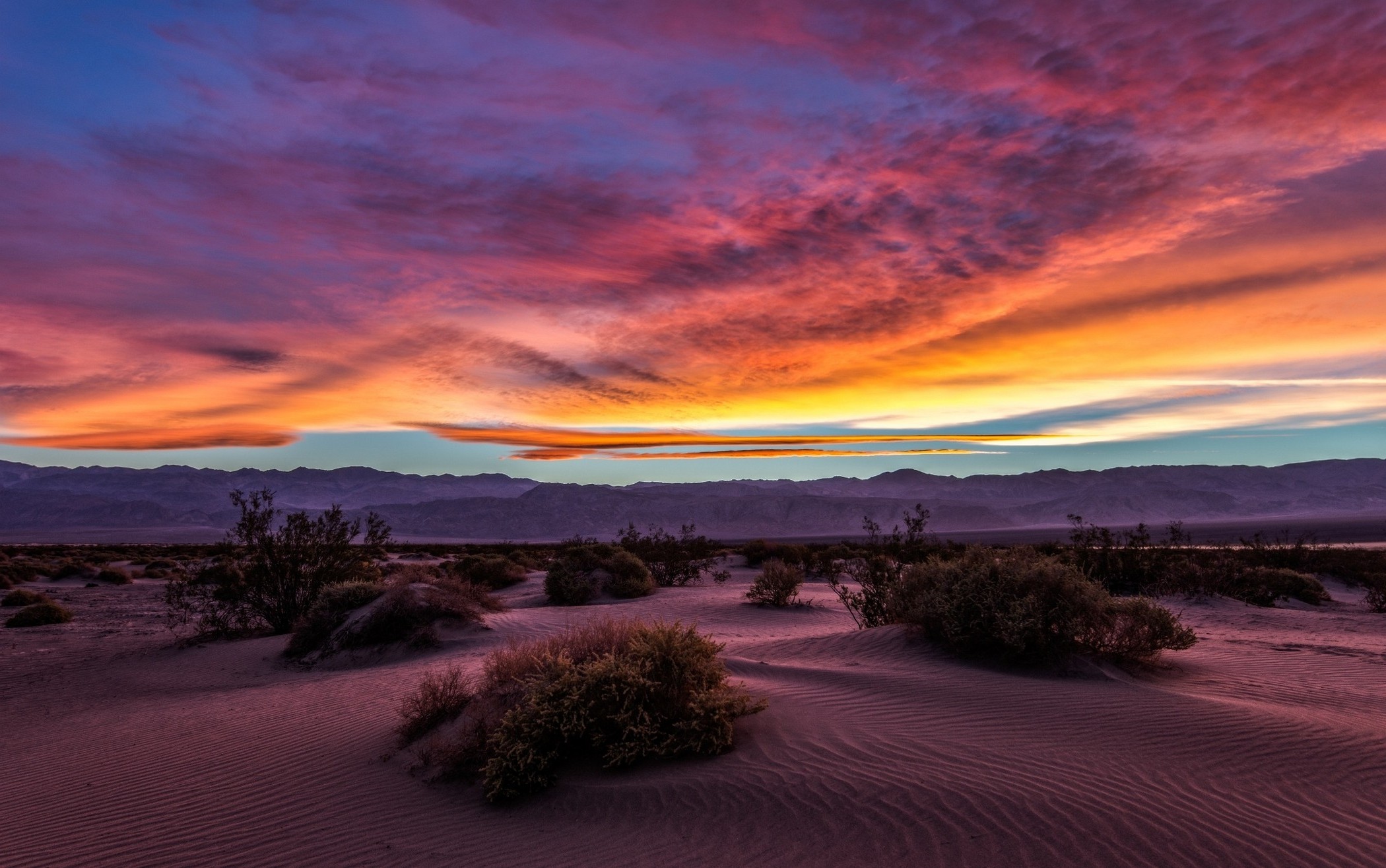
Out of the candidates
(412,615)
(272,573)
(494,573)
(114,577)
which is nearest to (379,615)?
(412,615)

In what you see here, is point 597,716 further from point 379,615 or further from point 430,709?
point 379,615

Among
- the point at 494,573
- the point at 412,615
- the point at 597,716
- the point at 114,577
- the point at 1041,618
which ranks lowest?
the point at 114,577

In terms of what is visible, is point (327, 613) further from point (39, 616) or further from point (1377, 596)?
point (1377, 596)

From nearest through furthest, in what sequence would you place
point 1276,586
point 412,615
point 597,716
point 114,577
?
1. point 597,716
2. point 412,615
3. point 1276,586
4. point 114,577

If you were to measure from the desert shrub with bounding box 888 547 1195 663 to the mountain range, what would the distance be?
324 ft

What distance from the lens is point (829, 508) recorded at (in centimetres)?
12775

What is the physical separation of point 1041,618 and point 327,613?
12.5m

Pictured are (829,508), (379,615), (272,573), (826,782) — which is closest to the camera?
(826,782)

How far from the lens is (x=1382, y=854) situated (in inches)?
175

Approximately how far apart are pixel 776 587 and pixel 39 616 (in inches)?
743

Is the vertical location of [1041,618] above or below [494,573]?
above

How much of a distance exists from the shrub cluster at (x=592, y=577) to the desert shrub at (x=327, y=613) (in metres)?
5.91

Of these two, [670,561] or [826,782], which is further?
[670,561]

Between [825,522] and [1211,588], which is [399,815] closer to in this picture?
[1211,588]
